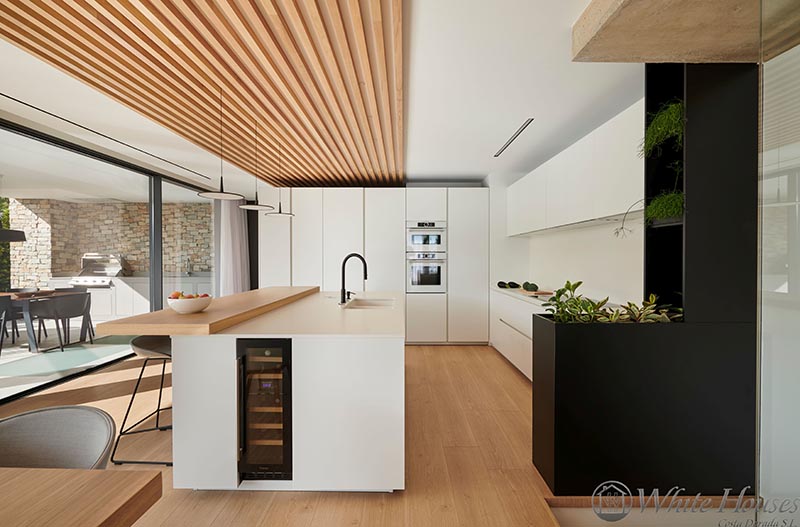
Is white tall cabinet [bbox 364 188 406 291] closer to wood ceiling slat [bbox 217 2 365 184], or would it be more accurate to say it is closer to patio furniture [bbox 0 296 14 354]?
wood ceiling slat [bbox 217 2 365 184]

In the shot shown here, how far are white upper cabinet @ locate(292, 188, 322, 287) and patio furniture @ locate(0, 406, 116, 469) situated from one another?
4.29 m

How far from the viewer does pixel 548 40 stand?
6.73 feet

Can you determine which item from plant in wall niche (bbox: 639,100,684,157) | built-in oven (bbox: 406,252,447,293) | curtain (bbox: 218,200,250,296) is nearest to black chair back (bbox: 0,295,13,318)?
curtain (bbox: 218,200,250,296)

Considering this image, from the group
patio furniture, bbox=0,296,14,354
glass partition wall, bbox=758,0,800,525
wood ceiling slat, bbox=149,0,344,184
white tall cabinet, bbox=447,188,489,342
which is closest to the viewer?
glass partition wall, bbox=758,0,800,525

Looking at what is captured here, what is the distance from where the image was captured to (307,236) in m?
5.32

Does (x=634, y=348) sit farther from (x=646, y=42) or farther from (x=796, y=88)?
(x=646, y=42)

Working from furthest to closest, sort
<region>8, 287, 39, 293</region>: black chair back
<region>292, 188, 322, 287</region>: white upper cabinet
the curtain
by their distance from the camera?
the curtain → <region>292, 188, 322, 287</region>: white upper cabinet → <region>8, 287, 39, 293</region>: black chair back

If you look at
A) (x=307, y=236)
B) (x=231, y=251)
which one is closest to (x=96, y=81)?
(x=307, y=236)

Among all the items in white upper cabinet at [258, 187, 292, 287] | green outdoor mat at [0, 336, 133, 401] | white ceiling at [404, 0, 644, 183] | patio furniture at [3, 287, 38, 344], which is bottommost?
green outdoor mat at [0, 336, 133, 401]

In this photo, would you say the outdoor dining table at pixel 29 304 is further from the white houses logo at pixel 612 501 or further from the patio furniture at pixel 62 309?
the white houses logo at pixel 612 501

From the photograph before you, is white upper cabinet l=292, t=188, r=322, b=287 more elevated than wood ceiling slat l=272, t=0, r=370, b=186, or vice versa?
wood ceiling slat l=272, t=0, r=370, b=186

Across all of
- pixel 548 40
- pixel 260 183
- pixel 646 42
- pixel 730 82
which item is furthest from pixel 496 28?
pixel 260 183

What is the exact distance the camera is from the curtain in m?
6.20

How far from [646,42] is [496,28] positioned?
73 cm
